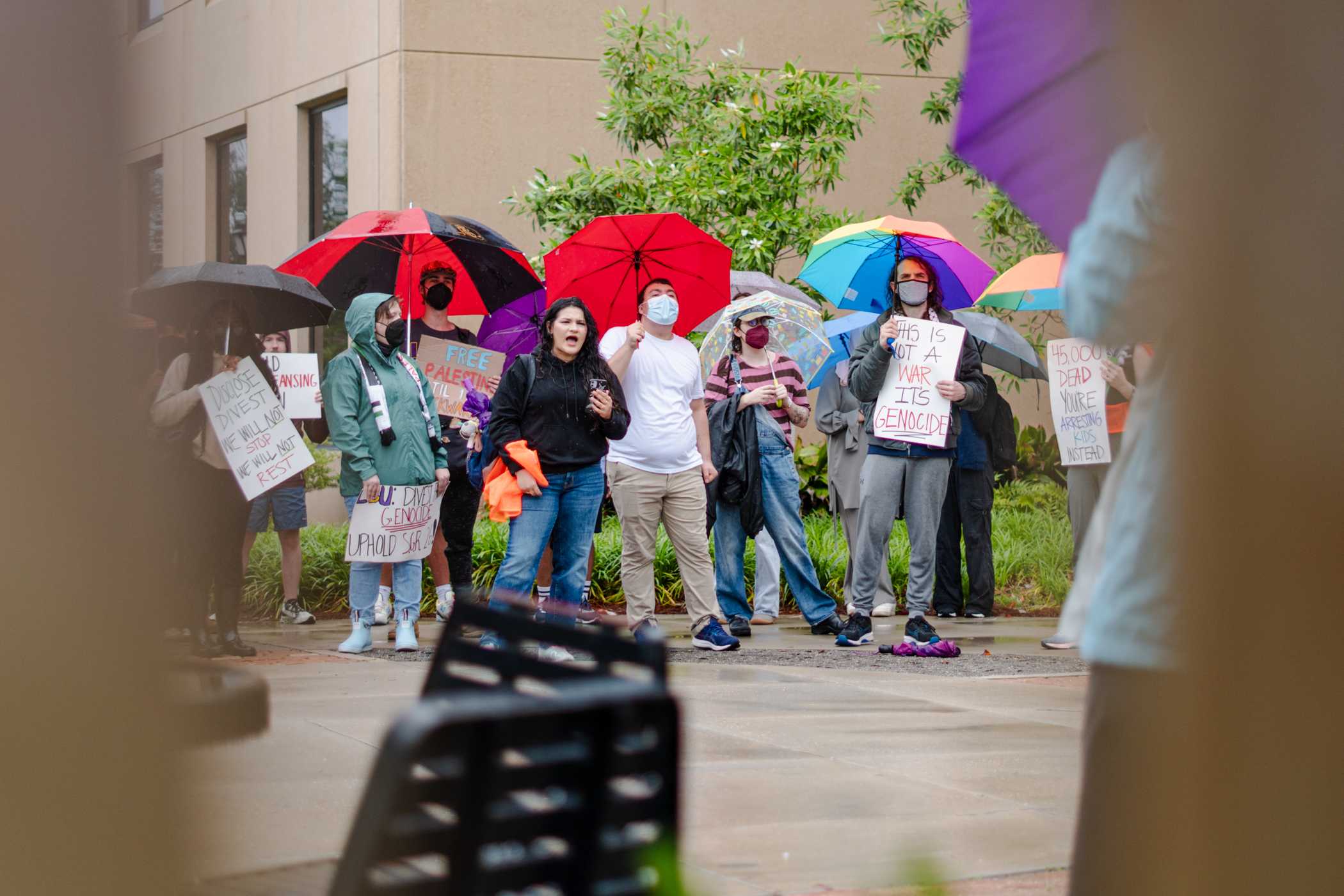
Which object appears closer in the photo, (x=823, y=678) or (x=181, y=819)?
(x=181, y=819)

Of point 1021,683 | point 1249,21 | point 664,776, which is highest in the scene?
point 1249,21

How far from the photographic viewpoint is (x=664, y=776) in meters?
1.60

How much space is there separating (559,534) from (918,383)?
2.14 meters

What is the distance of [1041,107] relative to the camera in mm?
2584

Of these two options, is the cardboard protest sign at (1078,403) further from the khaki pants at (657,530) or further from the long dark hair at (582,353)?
the long dark hair at (582,353)

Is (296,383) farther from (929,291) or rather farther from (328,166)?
(328,166)

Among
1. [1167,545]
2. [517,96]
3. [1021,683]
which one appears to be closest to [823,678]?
[1021,683]

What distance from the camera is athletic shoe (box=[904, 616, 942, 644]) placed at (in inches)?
344

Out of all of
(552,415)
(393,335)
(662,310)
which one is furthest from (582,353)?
(393,335)

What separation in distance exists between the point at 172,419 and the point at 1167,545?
7.01 m

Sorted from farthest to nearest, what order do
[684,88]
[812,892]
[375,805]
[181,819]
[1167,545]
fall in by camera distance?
[684,88]
[812,892]
[1167,545]
[375,805]
[181,819]

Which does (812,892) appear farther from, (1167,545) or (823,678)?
(823,678)

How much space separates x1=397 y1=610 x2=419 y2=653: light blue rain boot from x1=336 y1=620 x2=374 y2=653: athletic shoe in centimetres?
17

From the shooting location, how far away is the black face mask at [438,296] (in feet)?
32.8
